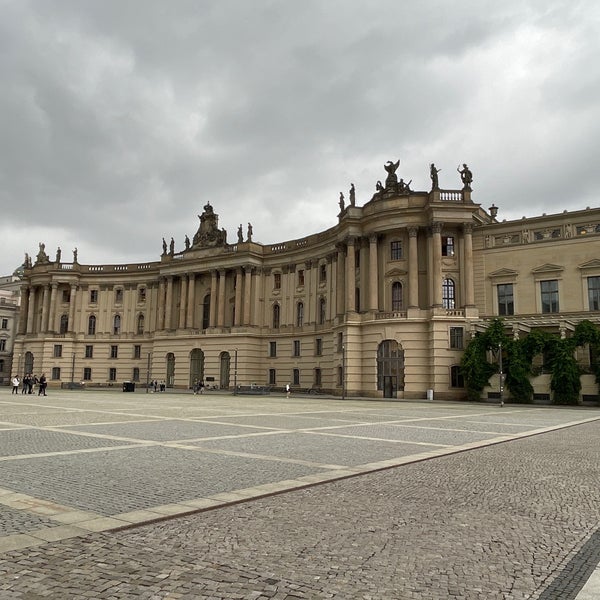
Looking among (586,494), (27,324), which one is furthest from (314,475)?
(27,324)

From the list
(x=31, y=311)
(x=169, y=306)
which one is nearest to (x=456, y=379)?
(x=169, y=306)

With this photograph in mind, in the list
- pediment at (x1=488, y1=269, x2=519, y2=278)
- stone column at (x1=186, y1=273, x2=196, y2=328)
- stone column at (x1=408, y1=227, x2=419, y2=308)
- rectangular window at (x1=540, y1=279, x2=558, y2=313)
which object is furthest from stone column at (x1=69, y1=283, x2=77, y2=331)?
rectangular window at (x1=540, y1=279, x2=558, y2=313)

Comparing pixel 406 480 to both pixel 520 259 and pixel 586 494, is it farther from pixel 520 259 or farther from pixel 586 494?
pixel 520 259

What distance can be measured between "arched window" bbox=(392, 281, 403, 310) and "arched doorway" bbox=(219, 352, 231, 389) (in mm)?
26492

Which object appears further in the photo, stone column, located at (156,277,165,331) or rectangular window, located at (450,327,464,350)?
stone column, located at (156,277,165,331)

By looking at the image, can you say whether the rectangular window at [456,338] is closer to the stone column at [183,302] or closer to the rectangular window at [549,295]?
the rectangular window at [549,295]

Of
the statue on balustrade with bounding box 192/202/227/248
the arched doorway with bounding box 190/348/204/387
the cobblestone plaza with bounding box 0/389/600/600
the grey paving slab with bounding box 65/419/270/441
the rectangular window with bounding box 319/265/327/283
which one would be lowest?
the cobblestone plaza with bounding box 0/389/600/600

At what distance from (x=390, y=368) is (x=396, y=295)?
739 centimetres

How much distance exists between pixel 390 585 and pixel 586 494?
241 inches

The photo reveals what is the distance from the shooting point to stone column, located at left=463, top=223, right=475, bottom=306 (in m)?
51.8

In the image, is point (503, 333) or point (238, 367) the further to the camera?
point (238, 367)

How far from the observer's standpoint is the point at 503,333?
156ft

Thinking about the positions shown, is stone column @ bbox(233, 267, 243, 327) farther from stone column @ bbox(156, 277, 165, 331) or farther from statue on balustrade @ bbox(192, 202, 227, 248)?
stone column @ bbox(156, 277, 165, 331)

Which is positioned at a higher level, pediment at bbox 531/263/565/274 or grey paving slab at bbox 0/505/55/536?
pediment at bbox 531/263/565/274
